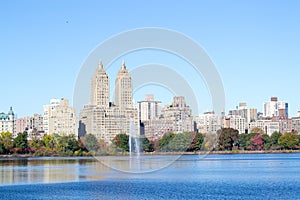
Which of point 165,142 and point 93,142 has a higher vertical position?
point 165,142

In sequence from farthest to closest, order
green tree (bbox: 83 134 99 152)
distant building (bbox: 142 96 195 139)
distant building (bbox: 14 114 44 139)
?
distant building (bbox: 14 114 44 139), distant building (bbox: 142 96 195 139), green tree (bbox: 83 134 99 152)

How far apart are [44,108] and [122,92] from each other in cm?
9641

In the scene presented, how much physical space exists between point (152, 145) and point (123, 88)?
2929cm

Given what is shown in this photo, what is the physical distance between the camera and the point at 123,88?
61406 mm

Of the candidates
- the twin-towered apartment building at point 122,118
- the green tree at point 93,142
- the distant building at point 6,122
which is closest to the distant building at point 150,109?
the twin-towered apartment building at point 122,118

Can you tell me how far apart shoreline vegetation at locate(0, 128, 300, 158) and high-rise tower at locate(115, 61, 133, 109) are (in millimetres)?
7314

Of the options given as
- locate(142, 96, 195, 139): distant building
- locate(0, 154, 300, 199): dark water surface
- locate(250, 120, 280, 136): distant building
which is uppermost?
locate(250, 120, 280, 136): distant building

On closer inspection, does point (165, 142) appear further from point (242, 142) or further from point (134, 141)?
point (242, 142)

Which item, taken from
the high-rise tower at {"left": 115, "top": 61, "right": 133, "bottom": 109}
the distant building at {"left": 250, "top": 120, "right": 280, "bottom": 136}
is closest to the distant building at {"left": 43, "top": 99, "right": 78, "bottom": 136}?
the distant building at {"left": 250, "top": 120, "right": 280, "bottom": 136}

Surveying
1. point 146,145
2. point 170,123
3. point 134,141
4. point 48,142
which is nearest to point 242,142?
point 170,123

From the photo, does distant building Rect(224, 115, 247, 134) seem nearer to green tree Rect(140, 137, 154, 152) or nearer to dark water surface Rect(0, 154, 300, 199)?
green tree Rect(140, 137, 154, 152)

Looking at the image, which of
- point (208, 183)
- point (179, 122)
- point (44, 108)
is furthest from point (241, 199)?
point (44, 108)

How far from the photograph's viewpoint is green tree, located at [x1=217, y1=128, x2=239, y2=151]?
10762 cm

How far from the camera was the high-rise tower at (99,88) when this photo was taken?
2140 inches
